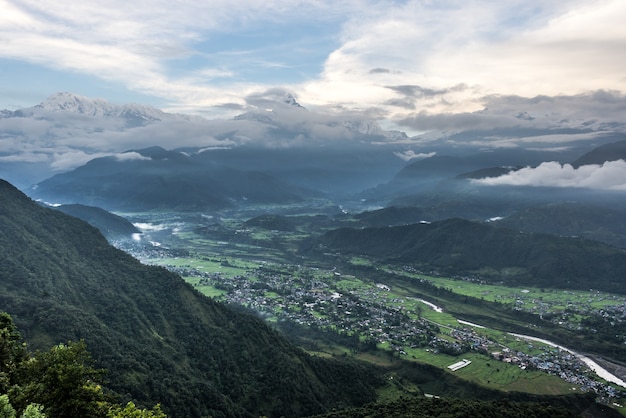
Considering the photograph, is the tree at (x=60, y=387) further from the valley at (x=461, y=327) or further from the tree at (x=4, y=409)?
the valley at (x=461, y=327)

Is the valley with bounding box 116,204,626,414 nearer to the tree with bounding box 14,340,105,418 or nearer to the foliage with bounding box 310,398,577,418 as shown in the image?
the foliage with bounding box 310,398,577,418

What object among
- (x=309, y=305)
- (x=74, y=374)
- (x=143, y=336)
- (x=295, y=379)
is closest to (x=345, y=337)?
(x=309, y=305)

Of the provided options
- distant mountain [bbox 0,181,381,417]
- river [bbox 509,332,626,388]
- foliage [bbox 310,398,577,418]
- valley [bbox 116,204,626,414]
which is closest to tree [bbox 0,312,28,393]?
distant mountain [bbox 0,181,381,417]

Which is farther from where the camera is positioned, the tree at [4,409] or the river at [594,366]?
the river at [594,366]

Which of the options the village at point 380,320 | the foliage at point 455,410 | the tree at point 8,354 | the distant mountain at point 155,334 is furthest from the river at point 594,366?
the tree at point 8,354

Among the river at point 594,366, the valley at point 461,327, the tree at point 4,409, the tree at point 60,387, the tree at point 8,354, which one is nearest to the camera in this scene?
the tree at point 4,409

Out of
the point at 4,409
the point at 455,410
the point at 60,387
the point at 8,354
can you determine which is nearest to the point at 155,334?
the point at 455,410

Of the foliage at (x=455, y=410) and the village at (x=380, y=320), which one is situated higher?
the foliage at (x=455, y=410)
